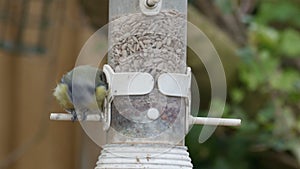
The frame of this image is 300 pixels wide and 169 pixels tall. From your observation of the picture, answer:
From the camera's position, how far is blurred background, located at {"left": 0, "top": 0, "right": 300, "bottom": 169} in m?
3.68

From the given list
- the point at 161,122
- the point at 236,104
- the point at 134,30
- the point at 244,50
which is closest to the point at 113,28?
the point at 134,30

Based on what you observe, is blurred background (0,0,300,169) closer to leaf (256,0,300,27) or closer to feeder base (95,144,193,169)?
leaf (256,0,300,27)

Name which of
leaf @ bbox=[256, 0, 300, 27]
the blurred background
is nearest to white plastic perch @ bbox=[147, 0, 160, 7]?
the blurred background

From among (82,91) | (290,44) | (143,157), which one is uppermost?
(290,44)

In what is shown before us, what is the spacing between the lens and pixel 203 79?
12.4 ft

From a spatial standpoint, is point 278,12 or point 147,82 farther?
point 278,12

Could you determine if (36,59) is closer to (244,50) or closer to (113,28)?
(244,50)

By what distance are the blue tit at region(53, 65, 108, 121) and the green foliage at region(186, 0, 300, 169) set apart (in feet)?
5.01

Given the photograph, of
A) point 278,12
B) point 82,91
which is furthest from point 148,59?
point 278,12

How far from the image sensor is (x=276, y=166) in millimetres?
4078

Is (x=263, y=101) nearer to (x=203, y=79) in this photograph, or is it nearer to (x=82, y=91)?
(x=203, y=79)

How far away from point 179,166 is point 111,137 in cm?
19

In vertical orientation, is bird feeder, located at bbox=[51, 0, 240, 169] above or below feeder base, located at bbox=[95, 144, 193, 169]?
above

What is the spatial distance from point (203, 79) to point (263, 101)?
0.33m
